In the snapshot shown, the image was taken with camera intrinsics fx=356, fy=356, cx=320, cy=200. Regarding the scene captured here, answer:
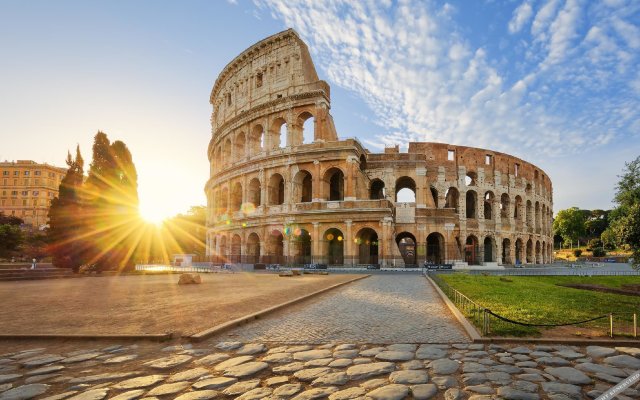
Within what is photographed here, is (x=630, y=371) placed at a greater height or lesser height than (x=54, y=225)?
lesser

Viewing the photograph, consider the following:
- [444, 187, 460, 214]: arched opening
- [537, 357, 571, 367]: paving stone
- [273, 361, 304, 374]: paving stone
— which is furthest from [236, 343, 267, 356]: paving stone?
[444, 187, 460, 214]: arched opening

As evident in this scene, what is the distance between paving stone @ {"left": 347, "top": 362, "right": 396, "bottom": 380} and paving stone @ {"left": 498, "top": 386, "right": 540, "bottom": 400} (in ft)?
4.02

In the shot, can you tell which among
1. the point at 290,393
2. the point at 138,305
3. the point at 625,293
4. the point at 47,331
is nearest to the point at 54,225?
the point at 138,305

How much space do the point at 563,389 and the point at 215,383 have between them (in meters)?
3.67

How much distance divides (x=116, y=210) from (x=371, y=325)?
24457mm

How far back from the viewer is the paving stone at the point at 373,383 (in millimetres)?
3773

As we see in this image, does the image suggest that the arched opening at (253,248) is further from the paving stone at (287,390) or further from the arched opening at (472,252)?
the paving stone at (287,390)

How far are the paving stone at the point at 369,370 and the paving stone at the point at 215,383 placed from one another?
1.36 metres

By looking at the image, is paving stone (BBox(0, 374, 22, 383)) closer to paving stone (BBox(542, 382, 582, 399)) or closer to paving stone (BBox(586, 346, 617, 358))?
paving stone (BBox(542, 382, 582, 399))

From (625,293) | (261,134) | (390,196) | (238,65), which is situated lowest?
(625,293)

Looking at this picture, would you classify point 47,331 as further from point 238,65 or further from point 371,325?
point 238,65

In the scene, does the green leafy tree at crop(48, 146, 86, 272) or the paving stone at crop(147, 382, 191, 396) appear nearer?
the paving stone at crop(147, 382, 191, 396)

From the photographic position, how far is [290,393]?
3.61 meters

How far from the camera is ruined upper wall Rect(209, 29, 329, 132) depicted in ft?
116
